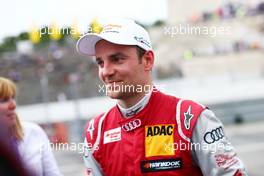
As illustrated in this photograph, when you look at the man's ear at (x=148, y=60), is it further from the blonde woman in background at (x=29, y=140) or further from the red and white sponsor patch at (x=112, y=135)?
the blonde woman in background at (x=29, y=140)

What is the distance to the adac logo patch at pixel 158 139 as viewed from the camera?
6.99ft

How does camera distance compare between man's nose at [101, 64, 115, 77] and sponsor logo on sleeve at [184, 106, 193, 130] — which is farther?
man's nose at [101, 64, 115, 77]

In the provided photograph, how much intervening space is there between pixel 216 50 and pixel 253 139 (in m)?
19.5

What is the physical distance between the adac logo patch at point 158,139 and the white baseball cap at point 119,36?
0.31 m

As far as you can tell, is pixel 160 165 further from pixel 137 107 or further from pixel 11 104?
pixel 11 104

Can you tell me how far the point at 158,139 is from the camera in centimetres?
215

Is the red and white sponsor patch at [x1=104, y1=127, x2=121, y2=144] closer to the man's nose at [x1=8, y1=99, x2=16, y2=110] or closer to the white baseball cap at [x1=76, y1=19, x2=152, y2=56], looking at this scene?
the white baseball cap at [x1=76, y1=19, x2=152, y2=56]

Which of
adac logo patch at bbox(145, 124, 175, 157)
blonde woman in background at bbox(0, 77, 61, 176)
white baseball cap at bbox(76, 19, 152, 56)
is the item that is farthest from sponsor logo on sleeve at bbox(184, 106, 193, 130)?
blonde woman in background at bbox(0, 77, 61, 176)

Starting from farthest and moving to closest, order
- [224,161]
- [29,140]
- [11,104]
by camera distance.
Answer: [29,140] → [11,104] → [224,161]

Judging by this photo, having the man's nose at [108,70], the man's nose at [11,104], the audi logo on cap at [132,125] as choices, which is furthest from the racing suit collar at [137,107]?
the man's nose at [11,104]

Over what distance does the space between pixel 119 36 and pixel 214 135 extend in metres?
0.49

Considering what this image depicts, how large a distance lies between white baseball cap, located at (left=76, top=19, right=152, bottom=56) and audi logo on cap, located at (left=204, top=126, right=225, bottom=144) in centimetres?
41

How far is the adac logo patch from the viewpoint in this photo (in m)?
2.13

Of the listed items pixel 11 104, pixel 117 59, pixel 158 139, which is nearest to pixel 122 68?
pixel 117 59
